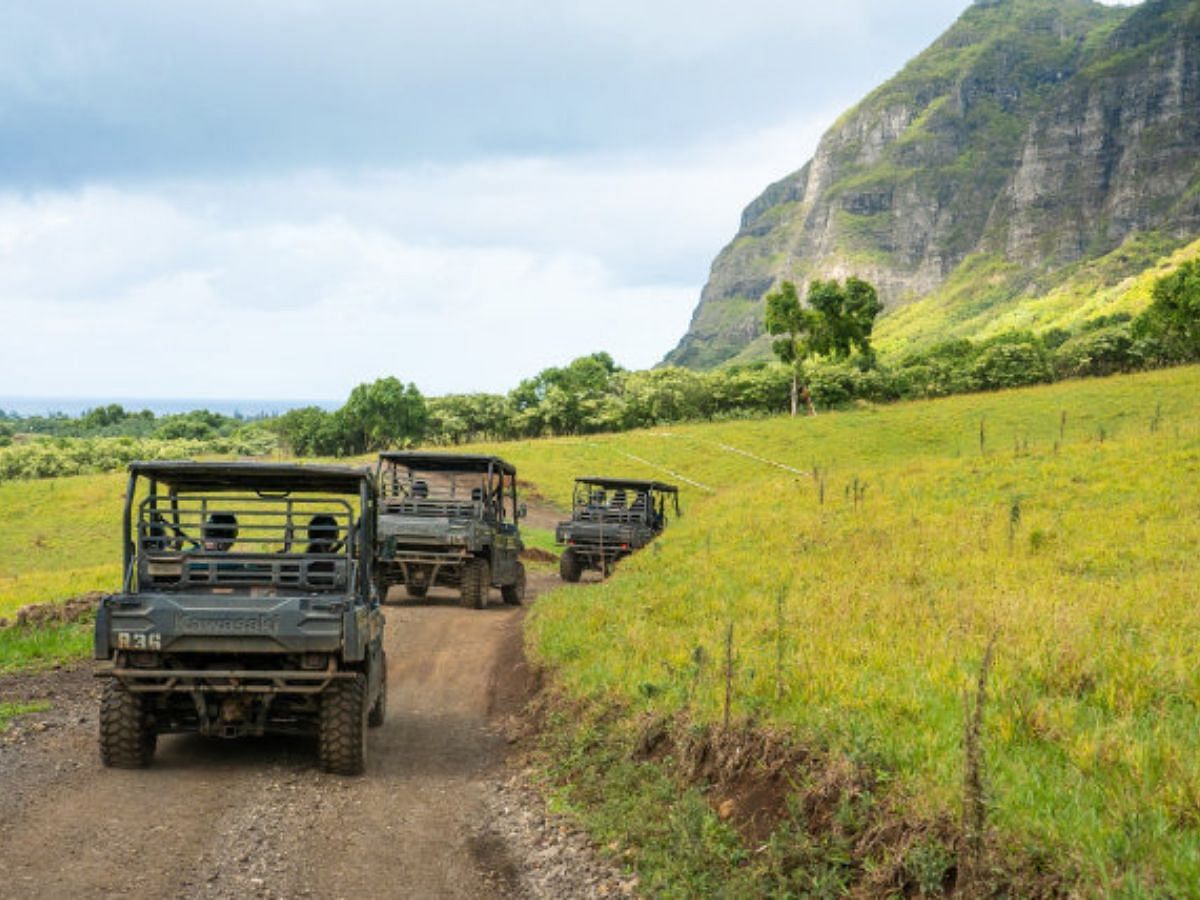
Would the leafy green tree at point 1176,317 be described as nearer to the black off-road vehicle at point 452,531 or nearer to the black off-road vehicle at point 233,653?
the black off-road vehicle at point 452,531

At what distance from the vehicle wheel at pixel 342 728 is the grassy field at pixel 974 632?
2.54 metres

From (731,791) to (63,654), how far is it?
11437 mm

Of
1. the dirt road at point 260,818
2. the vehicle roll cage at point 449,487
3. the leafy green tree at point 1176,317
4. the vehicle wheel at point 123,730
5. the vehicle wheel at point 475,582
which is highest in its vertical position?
the leafy green tree at point 1176,317

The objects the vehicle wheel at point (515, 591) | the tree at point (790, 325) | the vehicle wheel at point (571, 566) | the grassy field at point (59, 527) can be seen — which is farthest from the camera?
the tree at point (790, 325)

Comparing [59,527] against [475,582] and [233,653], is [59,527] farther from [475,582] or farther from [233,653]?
[233,653]

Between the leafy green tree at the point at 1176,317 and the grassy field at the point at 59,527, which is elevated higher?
the leafy green tree at the point at 1176,317

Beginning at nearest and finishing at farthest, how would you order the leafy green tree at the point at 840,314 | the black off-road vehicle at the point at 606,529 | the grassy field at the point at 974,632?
the grassy field at the point at 974,632, the black off-road vehicle at the point at 606,529, the leafy green tree at the point at 840,314

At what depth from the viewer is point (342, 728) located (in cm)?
863

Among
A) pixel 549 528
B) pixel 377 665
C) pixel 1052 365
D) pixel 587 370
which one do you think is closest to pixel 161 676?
pixel 377 665

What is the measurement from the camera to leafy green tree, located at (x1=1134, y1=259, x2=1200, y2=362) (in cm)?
6594

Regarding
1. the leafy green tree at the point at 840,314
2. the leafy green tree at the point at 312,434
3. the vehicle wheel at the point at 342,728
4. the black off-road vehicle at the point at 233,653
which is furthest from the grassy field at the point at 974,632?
the leafy green tree at the point at 312,434

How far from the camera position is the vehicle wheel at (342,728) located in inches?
340

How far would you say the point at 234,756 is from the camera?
364 inches

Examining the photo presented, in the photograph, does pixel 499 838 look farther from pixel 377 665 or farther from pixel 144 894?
pixel 377 665
